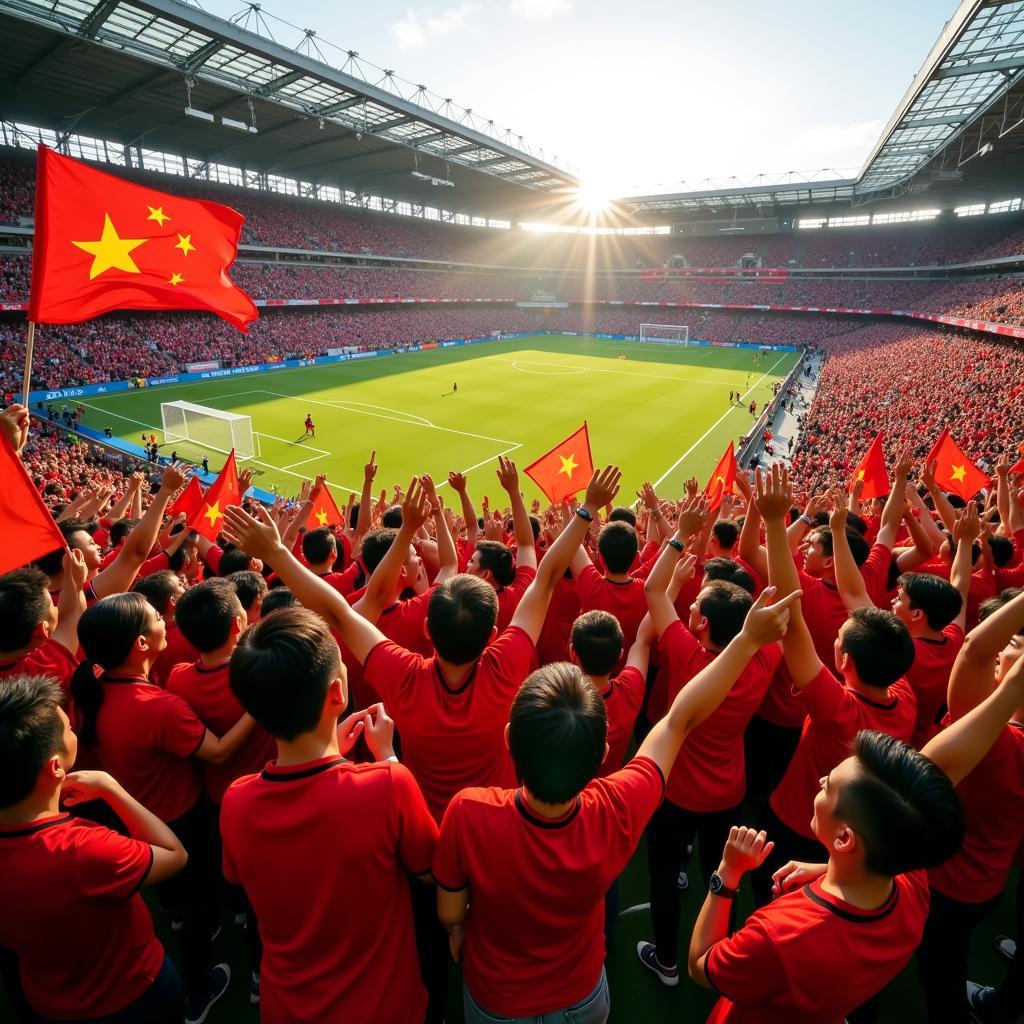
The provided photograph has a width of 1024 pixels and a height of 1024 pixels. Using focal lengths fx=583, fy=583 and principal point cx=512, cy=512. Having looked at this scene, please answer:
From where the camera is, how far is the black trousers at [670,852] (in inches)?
140

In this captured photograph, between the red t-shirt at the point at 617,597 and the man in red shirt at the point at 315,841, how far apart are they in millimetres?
2627

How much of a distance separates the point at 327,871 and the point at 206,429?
2593cm

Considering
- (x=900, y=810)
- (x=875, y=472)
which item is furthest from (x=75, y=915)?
(x=875, y=472)

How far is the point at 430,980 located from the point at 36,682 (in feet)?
7.21

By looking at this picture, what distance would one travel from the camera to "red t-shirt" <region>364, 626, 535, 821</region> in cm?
267

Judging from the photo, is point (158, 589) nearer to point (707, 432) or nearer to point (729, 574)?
point (729, 574)

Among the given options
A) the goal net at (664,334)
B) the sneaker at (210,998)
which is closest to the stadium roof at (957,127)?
the goal net at (664,334)

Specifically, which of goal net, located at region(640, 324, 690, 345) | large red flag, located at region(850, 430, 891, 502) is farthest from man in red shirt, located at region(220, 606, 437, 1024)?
goal net, located at region(640, 324, 690, 345)

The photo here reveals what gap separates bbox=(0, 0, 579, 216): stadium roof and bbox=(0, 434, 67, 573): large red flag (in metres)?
28.8

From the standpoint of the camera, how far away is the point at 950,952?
3.10 metres

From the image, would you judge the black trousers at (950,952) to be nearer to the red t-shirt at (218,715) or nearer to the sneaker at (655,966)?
the sneaker at (655,966)

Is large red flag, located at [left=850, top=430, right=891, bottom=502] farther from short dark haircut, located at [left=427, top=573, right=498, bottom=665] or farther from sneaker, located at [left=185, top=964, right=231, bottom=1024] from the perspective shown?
sneaker, located at [left=185, top=964, right=231, bottom=1024]

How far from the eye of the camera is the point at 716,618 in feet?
11.0

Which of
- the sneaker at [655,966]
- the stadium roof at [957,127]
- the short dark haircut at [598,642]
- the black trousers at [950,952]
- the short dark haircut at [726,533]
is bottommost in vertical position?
the sneaker at [655,966]
